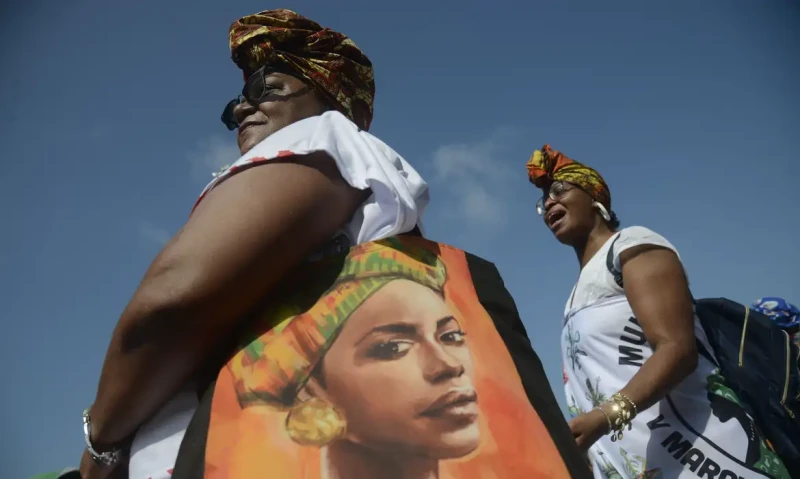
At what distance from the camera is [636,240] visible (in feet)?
7.80

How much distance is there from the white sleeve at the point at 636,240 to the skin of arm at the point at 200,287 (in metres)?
1.71

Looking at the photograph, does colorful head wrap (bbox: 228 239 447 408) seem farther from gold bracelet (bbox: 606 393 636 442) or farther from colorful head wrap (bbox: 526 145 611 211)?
colorful head wrap (bbox: 526 145 611 211)

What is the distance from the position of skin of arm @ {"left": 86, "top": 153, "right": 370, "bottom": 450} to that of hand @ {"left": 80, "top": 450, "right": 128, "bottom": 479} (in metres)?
0.06

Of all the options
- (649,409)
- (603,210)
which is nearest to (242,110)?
(649,409)

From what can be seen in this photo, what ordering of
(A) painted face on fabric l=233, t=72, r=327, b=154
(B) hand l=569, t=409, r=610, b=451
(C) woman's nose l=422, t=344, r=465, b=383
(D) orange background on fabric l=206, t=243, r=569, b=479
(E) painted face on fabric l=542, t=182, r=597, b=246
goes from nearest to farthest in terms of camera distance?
(D) orange background on fabric l=206, t=243, r=569, b=479
(C) woman's nose l=422, t=344, r=465, b=383
(A) painted face on fabric l=233, t=72, r=327, b=154
(B) hand l=569, t=409, r=610, b=451
(E) painted face on fabric l=542, t=182, r=597, b=246

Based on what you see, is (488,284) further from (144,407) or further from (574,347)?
(574,347)

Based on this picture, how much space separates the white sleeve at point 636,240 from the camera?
235 centimetres

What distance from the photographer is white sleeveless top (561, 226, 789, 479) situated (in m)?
2.05

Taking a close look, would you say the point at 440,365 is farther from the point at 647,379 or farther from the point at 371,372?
the point at 647,379

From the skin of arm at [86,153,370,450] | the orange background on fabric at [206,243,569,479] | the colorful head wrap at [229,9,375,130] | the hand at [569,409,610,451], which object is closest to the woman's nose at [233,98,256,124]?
the colorful head wrap at [229,9,375,130]

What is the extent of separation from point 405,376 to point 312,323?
0.17 meters

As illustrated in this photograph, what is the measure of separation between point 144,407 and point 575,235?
8.19ft

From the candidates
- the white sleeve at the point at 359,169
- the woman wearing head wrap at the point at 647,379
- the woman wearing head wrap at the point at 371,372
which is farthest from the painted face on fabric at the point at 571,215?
the woman wearing head wrap at the point at 371,372

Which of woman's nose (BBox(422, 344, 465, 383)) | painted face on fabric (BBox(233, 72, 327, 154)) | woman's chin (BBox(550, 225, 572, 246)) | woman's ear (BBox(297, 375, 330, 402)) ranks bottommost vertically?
woman's ear (BBox(297, 375, 330, 402))
